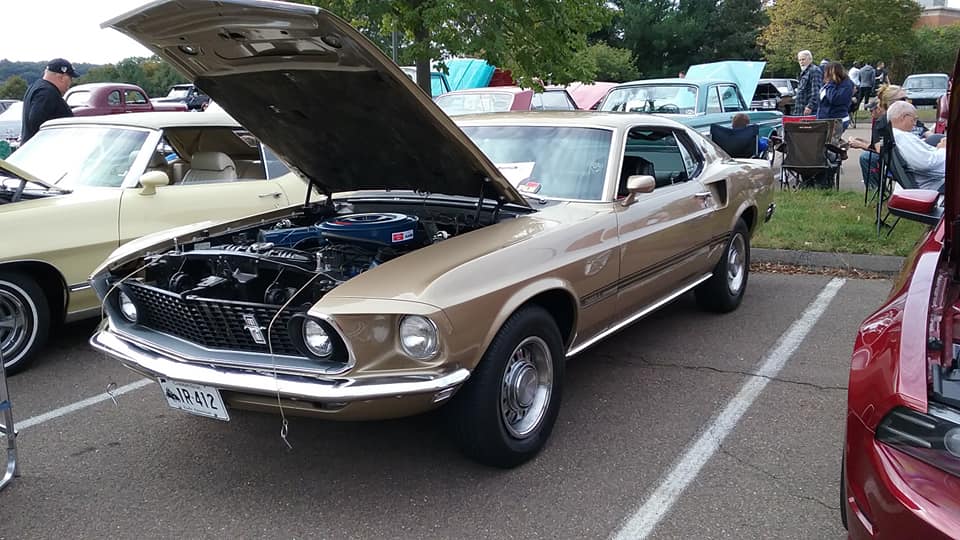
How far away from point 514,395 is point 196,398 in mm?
1330

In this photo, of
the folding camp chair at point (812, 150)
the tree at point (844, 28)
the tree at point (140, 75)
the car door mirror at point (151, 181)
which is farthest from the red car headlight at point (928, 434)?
the tree at point (140, 75)

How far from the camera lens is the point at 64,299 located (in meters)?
4.86

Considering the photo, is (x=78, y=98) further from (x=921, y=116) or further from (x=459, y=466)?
(x=921, y=116)

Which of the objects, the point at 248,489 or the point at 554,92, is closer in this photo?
the point at 248,489

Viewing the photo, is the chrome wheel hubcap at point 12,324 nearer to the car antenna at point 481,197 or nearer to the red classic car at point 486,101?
the car antenna at point 481,197

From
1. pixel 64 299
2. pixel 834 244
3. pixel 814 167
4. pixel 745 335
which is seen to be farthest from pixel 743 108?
pixel 64 299

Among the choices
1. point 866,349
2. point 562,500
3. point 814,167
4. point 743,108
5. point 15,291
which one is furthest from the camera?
point 743,108

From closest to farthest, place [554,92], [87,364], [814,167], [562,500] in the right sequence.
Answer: [562,500] < [87,364] < [814,167] < [554,92]

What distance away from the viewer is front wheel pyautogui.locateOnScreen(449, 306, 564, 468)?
3146 millimetres

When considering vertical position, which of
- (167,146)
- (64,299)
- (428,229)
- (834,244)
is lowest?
(834,244)

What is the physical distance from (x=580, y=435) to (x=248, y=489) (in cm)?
155

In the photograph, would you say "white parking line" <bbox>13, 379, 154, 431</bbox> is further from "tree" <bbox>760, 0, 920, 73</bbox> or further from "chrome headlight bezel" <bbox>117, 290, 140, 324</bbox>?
"tree" <bbox>760, 0, 920, 73</bbox>

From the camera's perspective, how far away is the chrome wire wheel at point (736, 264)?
5.61 m

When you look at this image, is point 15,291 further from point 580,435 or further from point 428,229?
point 580,435
